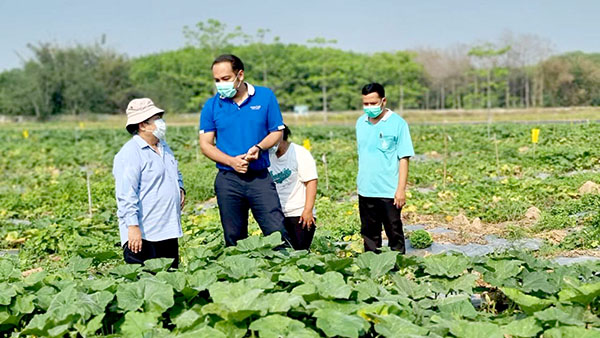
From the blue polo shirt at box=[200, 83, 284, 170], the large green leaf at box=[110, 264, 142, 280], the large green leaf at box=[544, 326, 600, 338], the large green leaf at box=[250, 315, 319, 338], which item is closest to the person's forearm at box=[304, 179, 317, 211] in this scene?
the blue polo shirt at box=[200, 83, 284, 170]

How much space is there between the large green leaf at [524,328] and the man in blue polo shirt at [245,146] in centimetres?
202

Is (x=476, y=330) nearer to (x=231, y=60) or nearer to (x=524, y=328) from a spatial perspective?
(x=524, y=328)

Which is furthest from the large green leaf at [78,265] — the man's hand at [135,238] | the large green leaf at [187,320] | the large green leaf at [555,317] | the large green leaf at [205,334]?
the large green leaf at [555,317]

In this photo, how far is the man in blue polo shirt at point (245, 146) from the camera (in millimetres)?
4523

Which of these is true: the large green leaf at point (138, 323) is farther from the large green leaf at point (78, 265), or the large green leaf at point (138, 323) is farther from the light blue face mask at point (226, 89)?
the light blue face mask at point (226, 89)

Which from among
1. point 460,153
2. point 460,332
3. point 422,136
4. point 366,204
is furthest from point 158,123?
point 422,136

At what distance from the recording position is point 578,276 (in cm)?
355

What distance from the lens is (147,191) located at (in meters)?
4.29

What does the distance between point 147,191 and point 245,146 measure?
735mm

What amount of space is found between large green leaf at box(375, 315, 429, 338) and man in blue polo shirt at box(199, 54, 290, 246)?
1.84m

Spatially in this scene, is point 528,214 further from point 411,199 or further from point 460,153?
point 460,153

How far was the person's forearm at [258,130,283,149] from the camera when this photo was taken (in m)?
4.49

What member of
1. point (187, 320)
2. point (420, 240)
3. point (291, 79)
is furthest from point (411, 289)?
point (291, 79)

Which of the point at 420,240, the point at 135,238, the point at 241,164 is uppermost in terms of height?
the point at 241,164
